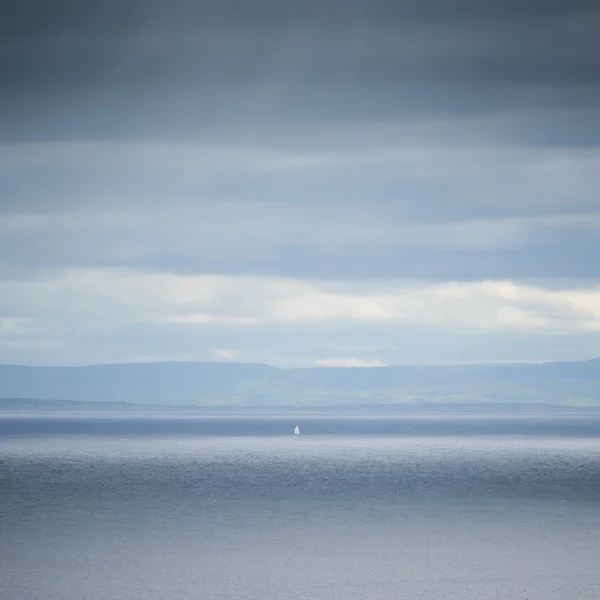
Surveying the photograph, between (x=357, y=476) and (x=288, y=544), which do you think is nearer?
(x=288, y=544)

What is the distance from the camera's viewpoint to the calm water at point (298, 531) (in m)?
43.4

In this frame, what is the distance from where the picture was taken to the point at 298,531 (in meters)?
59.6

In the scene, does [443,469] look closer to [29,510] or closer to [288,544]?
[29,510]

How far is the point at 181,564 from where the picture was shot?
158ft

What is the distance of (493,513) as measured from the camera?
6962cm

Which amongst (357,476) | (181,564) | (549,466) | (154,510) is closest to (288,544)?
(181,564)

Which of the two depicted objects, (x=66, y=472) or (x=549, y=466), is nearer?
(x=66, y=472)

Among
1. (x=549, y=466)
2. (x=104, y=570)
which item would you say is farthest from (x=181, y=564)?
(x=549, y=466)

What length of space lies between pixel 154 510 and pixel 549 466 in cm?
5590

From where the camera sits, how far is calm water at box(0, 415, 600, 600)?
43406mm

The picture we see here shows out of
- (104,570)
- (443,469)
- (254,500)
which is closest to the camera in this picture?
(104,570)

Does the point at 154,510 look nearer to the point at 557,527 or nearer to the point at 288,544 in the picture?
the point at 288,544

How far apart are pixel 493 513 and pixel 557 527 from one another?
8.33m

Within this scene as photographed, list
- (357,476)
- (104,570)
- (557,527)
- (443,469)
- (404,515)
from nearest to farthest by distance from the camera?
1. (104,570)
2. (557,527)
3. (404,515)
4. (357,476)
5. (443,469)
